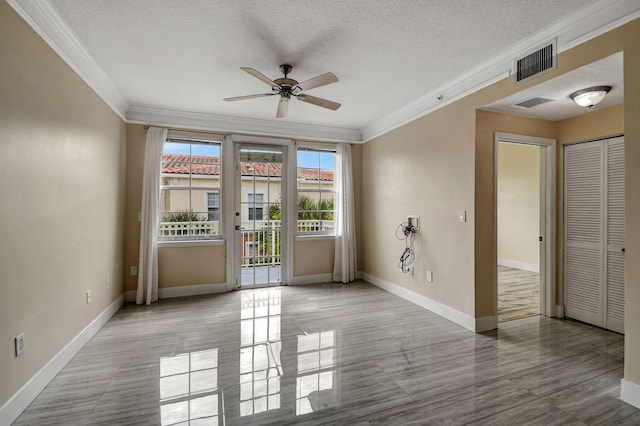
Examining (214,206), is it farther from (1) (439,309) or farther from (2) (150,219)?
(1) (439,309)

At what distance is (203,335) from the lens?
322cm

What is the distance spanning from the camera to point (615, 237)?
10.5ft

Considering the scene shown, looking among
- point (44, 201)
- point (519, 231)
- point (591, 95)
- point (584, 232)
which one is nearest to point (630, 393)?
point (584, 232)

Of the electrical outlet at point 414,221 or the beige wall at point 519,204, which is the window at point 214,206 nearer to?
the electrical outlet at point 414,221

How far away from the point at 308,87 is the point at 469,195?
2.03m

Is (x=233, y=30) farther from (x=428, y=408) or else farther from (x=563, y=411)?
(x=563, y=411)

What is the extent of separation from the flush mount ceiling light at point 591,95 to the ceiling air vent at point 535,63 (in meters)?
0.50

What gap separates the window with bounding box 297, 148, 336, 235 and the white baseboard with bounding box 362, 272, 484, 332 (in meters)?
1.37

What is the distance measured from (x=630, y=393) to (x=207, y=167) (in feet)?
16.8

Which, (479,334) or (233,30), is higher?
(233,30)

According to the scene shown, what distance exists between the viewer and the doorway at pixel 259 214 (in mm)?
5051

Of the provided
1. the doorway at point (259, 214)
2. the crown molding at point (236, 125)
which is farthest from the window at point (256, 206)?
the crown molding at point (236, 125)

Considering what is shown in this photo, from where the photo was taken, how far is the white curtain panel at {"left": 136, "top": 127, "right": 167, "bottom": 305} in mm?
4324

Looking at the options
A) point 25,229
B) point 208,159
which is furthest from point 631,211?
point 208,159
